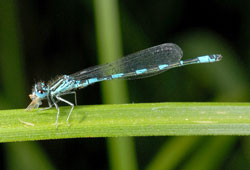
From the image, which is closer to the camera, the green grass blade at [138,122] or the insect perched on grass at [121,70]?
the green grass blade at [138,122]

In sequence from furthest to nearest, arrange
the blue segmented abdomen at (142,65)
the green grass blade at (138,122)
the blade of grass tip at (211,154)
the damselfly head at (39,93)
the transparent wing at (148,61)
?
the transparent wing at (148,61) → the blue segmented abdomen at (142,65) → the blade of grass tip at (211,154) → the damselfly head at (39,93) → the green grass blade at (138,122)

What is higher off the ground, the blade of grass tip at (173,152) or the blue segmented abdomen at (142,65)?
the blue segmented abdomen at (142,65)

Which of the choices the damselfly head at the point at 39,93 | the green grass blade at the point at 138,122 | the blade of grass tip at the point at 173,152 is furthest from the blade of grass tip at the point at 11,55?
the blade of grass tip at the point at 173,152

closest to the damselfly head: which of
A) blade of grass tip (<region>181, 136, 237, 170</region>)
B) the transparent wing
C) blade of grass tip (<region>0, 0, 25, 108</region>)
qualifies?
the transparent wing

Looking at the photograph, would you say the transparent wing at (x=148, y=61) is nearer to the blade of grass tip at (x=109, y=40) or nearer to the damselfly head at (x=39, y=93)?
the blade of grass tip at (x=109, y=40)

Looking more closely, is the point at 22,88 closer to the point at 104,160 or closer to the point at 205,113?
the point at 104,160

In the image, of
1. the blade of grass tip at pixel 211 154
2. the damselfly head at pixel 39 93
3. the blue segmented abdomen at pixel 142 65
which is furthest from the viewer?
the blue segmented abdomen at pixel 142 65

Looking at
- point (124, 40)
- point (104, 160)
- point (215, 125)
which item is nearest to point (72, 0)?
point (124, 40)

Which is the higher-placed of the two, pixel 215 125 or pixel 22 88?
pixel 22 88
